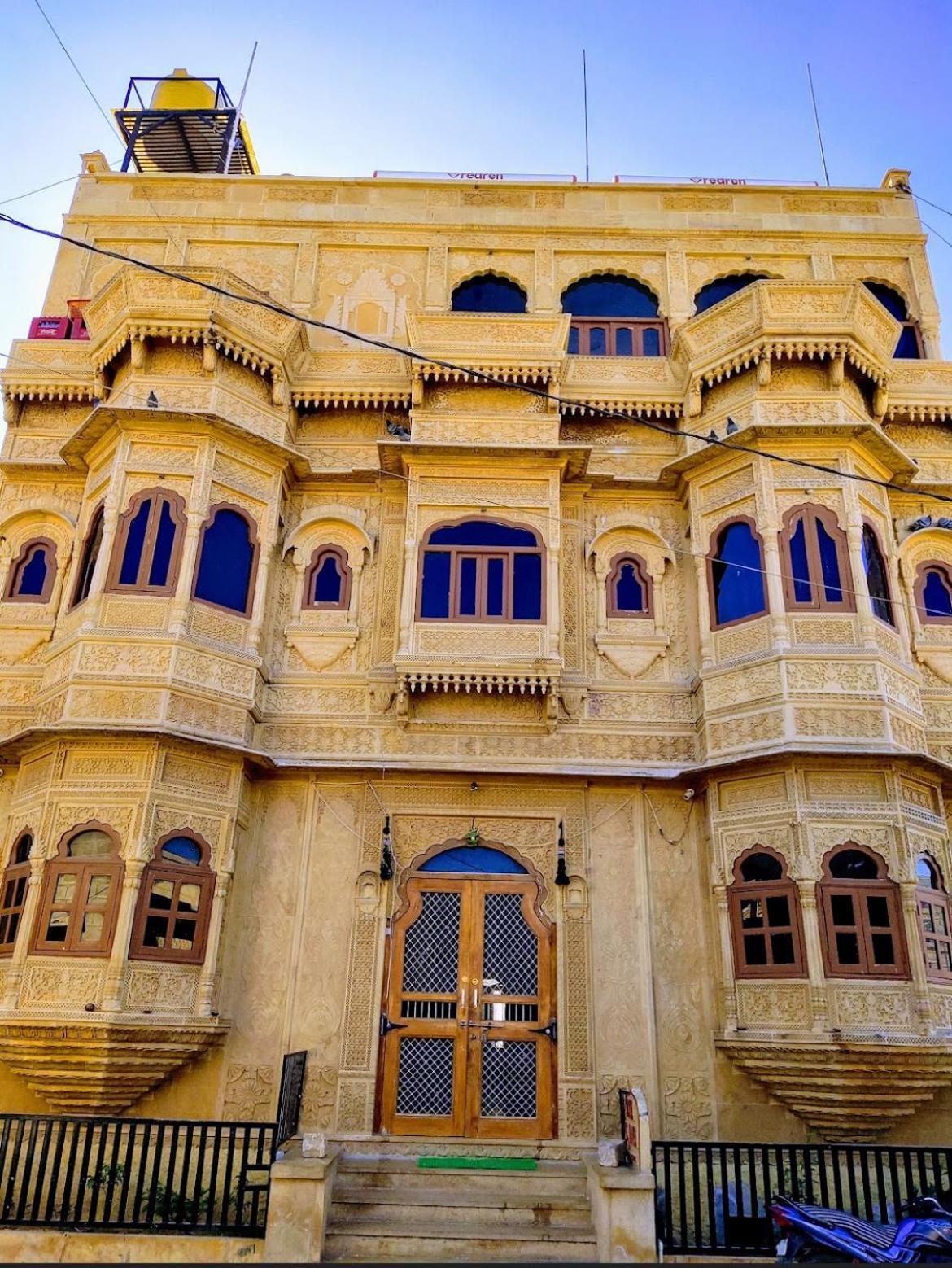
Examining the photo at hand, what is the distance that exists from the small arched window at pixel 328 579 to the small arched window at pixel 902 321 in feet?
26.2

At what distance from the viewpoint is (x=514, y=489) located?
455 inches

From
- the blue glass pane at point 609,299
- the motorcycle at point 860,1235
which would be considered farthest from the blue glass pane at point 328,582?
the motorcycle at point 860,1235

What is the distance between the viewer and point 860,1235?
22.0 ft

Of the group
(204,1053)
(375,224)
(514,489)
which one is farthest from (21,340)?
(204,1053)

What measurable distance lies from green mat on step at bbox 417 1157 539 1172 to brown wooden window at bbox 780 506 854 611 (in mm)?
6232

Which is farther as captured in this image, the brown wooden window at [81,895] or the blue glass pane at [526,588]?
the blue glass pane at [526,588]

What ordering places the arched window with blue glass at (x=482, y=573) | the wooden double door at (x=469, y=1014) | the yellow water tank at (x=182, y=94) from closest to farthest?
the wooden double door at (x=469, y=1014) → the arched window with blue glass at (x=482, y=573) → the yellow water tank at (x=182, y=94)

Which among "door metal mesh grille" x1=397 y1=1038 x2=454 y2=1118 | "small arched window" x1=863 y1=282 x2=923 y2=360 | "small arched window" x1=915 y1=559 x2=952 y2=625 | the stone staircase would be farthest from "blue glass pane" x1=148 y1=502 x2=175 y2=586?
"small arched window" x1=863 y1=282 x2=923 y2=360

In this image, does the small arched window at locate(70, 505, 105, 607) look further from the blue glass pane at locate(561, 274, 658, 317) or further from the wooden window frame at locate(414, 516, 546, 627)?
the blue glass pane at locate(561, 274, 658, 317)

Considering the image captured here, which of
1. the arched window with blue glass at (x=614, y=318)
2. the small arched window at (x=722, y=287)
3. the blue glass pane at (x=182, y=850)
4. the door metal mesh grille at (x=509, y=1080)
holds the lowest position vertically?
the door metal mesh grille at (x=509, y=1080)

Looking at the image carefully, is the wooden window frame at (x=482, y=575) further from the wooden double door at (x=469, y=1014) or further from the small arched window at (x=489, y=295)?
the small arched window at (x=489, y=295)

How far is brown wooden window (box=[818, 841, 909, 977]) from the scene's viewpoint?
9000mm

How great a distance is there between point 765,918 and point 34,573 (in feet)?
31.0

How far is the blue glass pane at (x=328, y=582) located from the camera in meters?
11.6
